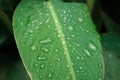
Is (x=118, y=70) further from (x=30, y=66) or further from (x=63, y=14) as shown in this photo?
(x=30, y=66)

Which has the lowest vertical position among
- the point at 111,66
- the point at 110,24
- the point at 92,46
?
the point at 110,24

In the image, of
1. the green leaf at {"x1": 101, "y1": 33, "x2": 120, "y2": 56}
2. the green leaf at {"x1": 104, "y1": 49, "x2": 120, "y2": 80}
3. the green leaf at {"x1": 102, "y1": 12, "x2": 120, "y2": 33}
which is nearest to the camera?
the green leaf at {"x1": 104, "y1": 49, "x2": 120, "y2": 80}

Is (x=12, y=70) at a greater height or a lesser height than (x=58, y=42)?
lesser

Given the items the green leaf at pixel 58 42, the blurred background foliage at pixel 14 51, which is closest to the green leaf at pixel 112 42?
the blurred background foliage at pixel 14 51

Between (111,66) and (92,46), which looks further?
(111,66)

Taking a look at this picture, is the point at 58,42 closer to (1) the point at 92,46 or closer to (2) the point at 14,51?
(1) the point at 92,46

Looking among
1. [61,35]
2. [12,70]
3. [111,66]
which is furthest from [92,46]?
[12,70]

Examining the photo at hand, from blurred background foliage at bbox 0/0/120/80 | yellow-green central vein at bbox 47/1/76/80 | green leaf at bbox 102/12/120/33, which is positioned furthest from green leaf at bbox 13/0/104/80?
green leaf at bbox 102/12/120/33

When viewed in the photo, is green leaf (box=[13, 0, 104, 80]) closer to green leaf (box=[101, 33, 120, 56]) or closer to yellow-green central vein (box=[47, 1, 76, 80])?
yellow-green central vein (box=[47, 1, 76, 80])
